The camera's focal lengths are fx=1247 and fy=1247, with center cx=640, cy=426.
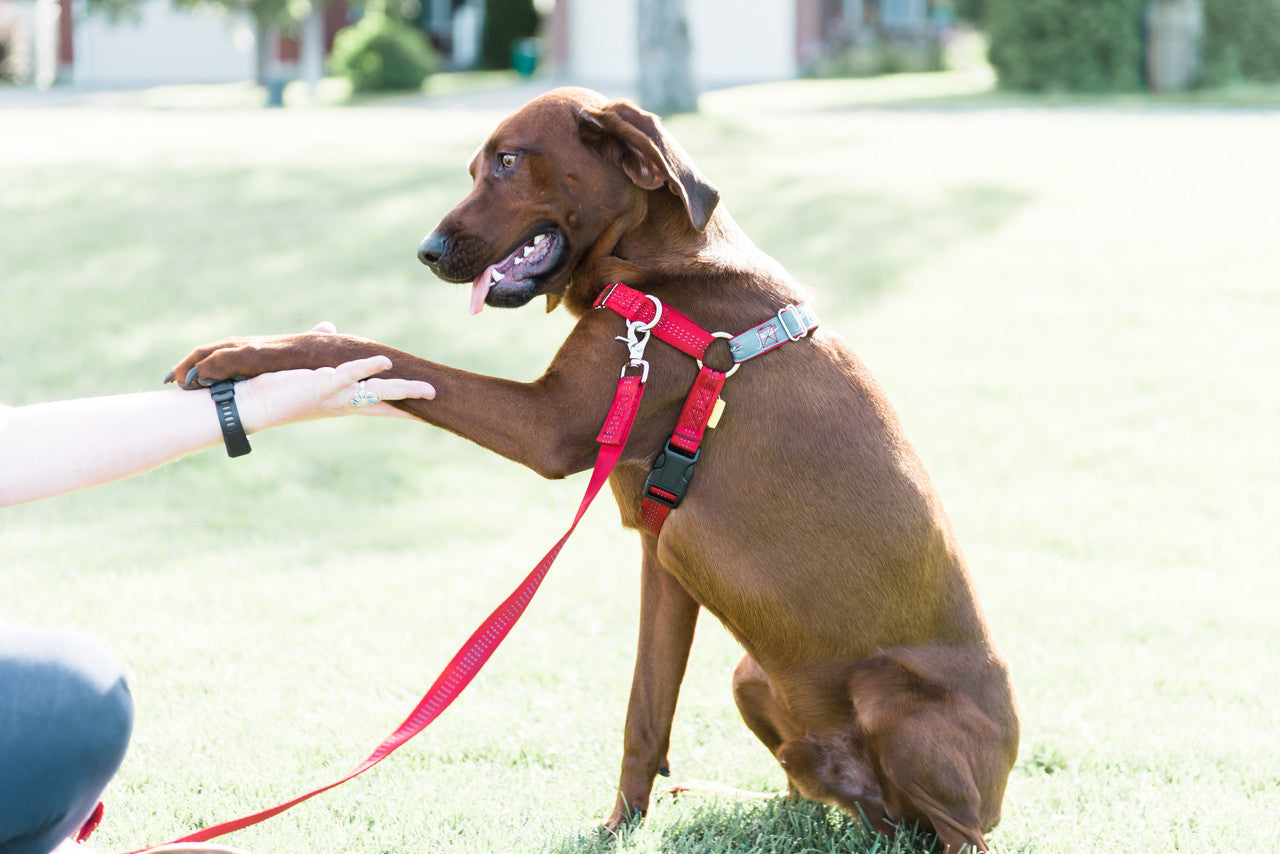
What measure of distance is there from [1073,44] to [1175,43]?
1.81 metres

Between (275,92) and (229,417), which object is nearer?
(229,417)

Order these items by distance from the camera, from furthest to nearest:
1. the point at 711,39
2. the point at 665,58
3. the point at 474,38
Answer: the point at 474,38 < the point at 711,39 < the point at 665,58

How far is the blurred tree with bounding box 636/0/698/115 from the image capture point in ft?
50.6

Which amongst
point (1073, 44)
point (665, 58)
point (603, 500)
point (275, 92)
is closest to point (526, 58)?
point (275, 92)

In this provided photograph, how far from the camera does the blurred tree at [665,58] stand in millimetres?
15422

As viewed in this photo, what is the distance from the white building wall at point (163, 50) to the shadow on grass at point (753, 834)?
112ft

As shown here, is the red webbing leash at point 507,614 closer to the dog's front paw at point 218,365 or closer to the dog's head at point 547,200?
the dog's head at point 547,200

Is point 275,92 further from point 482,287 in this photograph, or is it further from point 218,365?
point 218,365

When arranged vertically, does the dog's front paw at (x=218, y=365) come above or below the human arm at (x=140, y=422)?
above

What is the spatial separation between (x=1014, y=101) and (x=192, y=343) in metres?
15.0

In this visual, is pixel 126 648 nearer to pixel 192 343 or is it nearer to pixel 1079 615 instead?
pixel 1079 615

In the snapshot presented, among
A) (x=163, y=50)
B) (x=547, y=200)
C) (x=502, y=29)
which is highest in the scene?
(x=502, y=29)

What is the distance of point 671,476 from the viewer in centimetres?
293

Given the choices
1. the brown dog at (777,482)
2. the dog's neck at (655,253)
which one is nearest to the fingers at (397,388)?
the brown dog at (777,482)
